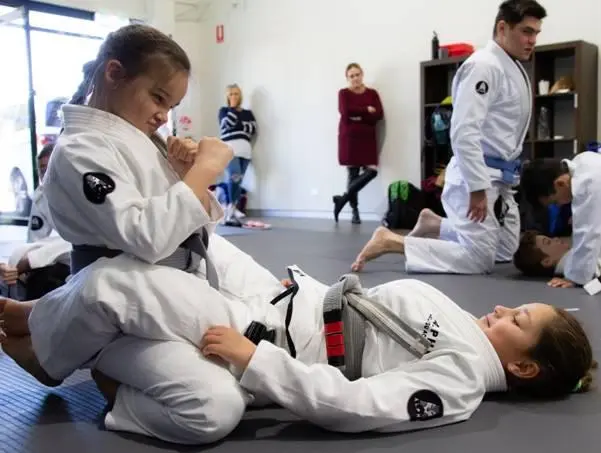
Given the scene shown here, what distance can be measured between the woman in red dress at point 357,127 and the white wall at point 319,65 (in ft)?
0.64

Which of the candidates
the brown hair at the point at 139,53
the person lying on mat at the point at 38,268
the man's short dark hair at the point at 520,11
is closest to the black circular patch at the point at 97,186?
the brown hair at the point at 139,53

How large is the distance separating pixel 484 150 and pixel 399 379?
99.3 inches

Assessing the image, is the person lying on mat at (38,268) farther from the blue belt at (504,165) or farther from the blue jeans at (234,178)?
the blue jeans at (234,178)

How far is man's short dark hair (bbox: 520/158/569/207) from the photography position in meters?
3.13

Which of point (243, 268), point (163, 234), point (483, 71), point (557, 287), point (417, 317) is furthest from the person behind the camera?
point (483, 71)

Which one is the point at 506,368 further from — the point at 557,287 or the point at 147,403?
the point at 557,287

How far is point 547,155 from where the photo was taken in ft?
19.2

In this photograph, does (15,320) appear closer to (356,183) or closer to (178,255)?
(178,255)

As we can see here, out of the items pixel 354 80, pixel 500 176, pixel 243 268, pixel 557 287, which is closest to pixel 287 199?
pixel 354 80

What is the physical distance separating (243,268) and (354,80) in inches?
225

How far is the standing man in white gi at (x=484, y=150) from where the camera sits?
351cm

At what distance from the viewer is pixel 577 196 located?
3.05 metres

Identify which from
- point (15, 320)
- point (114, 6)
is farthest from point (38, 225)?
point (114, 6)

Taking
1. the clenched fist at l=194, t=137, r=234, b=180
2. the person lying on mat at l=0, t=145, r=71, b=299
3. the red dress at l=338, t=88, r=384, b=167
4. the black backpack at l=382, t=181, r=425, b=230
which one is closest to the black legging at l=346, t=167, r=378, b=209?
the red dress at l=338, t=88, r=384, b=167
